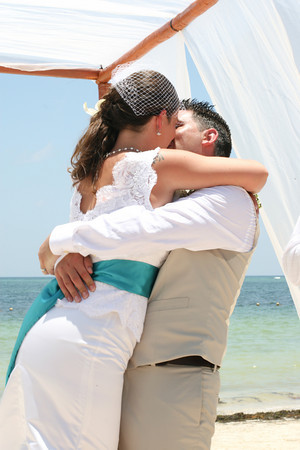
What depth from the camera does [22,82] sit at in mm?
30891

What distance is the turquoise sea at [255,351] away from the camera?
911 centimetres

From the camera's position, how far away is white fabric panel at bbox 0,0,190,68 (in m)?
→ 3.65

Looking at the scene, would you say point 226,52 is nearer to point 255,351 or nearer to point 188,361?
point 188,361

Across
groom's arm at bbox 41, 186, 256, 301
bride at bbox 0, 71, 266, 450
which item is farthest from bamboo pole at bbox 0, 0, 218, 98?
groom's arm at bbox 41, 186, 256, 301

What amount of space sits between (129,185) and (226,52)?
1706 mm

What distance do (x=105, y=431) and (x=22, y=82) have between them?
3076 cm

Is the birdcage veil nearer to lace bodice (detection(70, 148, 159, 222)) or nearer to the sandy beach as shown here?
lace bodice (detection(70, 148, 159, 222))

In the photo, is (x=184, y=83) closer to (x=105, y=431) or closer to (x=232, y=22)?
(x=232, y=22)

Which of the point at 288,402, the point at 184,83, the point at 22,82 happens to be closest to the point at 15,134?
the point at 22,82

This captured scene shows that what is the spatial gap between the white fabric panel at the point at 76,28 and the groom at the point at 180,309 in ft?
6.71

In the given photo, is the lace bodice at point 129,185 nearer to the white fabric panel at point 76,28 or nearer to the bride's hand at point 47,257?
the bride's hand at point 47,257

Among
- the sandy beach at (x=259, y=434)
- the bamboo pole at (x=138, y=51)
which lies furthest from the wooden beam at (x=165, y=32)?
the sandy beach at (x=259, y=434)

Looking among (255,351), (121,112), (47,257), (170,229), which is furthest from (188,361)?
(255,351)

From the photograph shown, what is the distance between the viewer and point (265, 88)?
3.06 m
